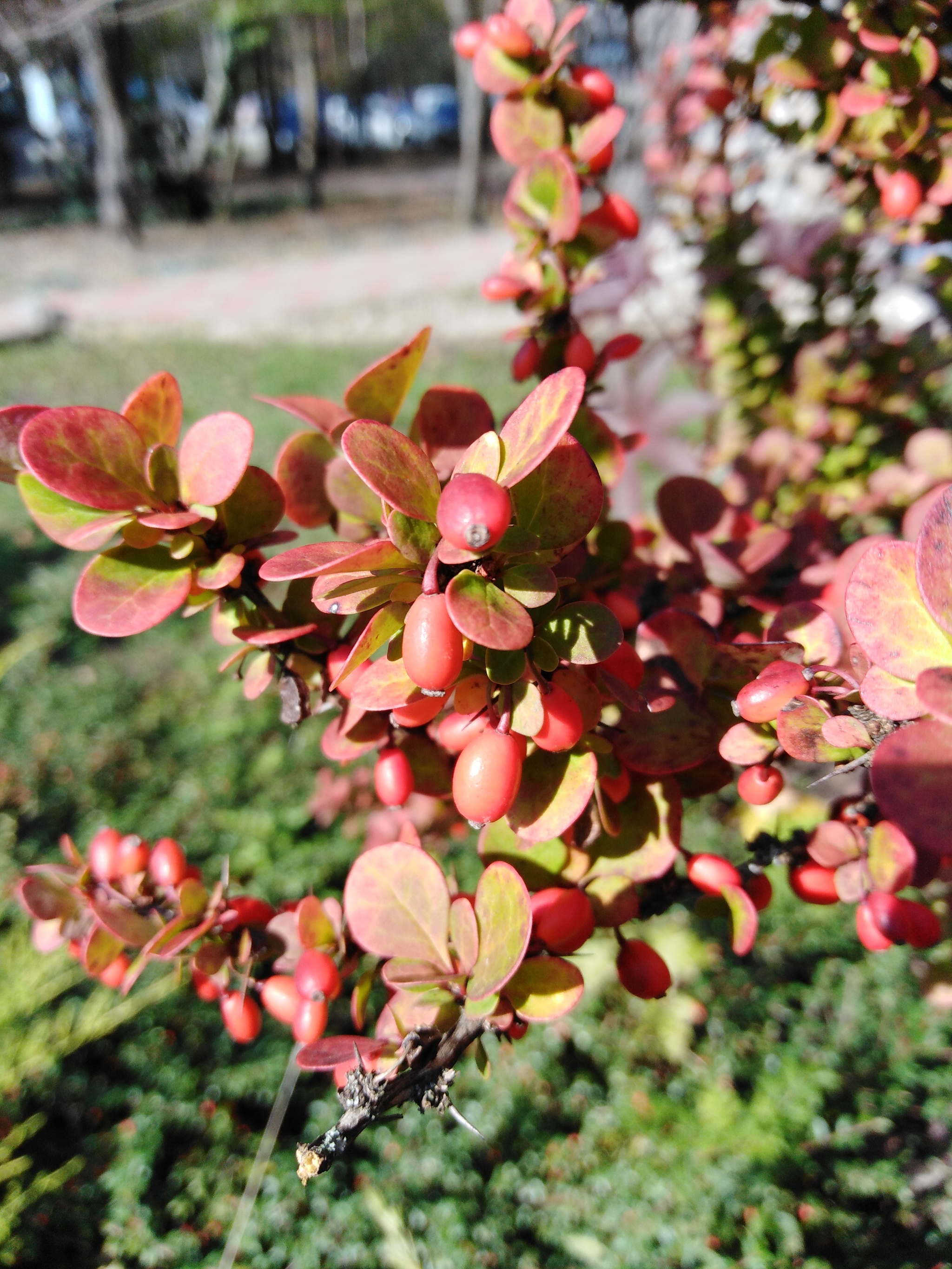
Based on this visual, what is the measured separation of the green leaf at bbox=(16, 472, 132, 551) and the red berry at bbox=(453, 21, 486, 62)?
0.61 meters

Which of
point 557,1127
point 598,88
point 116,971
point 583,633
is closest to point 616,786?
point 583,633

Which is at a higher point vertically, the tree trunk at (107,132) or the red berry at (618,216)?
the red berry at (618,216)

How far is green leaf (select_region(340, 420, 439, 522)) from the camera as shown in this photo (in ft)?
1.45

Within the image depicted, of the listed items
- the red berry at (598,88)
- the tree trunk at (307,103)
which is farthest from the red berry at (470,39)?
the tree trunk at (307,103)

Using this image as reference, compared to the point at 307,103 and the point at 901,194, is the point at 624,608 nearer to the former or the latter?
the point at 901,194

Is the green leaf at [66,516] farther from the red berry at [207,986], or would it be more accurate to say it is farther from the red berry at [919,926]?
the red berry at [919,926]

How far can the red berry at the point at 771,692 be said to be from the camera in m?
0.55

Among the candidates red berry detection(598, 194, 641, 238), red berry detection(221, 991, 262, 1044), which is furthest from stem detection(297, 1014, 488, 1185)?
red berry detection(598, 194, 641, 238)

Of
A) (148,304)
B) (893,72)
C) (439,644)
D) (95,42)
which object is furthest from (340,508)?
(95,42)

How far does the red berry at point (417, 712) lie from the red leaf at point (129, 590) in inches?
6.9

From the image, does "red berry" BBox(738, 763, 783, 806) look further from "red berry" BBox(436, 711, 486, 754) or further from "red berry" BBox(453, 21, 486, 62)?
"red berry" BBox(453, 21, 486, 62)

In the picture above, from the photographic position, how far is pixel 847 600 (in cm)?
48

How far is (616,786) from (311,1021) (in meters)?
0.34

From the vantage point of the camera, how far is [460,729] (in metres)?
0.60
